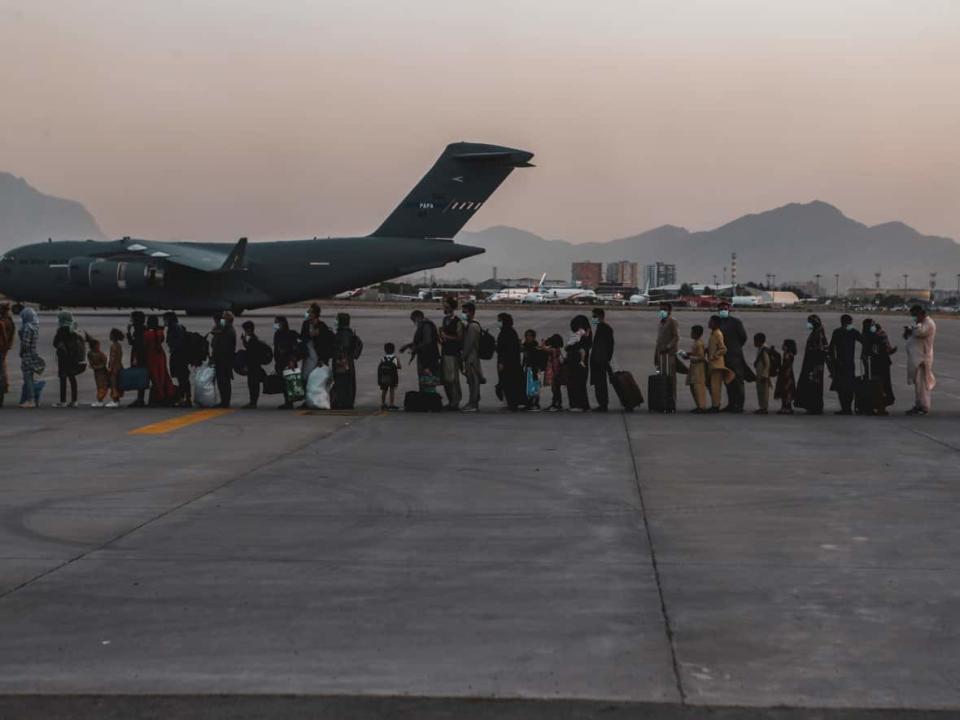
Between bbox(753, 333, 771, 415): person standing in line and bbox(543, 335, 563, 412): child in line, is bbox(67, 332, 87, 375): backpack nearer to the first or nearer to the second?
bbox(543, 335, 563, 412): child in line

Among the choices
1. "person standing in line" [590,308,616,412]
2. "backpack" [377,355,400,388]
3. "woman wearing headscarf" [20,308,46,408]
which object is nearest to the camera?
"person standing in line" [590,308,616,412]

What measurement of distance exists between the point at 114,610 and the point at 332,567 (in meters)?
1.71

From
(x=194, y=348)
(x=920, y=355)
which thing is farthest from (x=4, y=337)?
(x=920, y=355)

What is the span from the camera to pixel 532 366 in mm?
19828

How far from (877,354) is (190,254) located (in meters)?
38.0

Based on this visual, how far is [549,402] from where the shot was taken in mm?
22047

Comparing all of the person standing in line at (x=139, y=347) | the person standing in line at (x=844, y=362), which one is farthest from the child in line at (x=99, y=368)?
the person standing in line at (x=844, y=362)

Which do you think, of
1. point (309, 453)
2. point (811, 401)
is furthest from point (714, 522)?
point (811, 401)

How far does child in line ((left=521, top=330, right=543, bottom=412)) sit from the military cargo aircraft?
30.1m

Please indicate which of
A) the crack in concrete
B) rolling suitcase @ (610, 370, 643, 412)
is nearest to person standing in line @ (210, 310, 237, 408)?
rolling suitcase @ (610, 370, 643, 412)

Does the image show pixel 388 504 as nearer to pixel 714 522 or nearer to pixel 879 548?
pixel 714 522

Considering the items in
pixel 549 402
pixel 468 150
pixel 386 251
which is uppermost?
pixel 468 150

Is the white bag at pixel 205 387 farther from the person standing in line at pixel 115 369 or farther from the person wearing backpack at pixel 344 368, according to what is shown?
the person wearing backpack at pixel 344 368

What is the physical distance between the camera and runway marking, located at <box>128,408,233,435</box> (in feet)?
56.1
